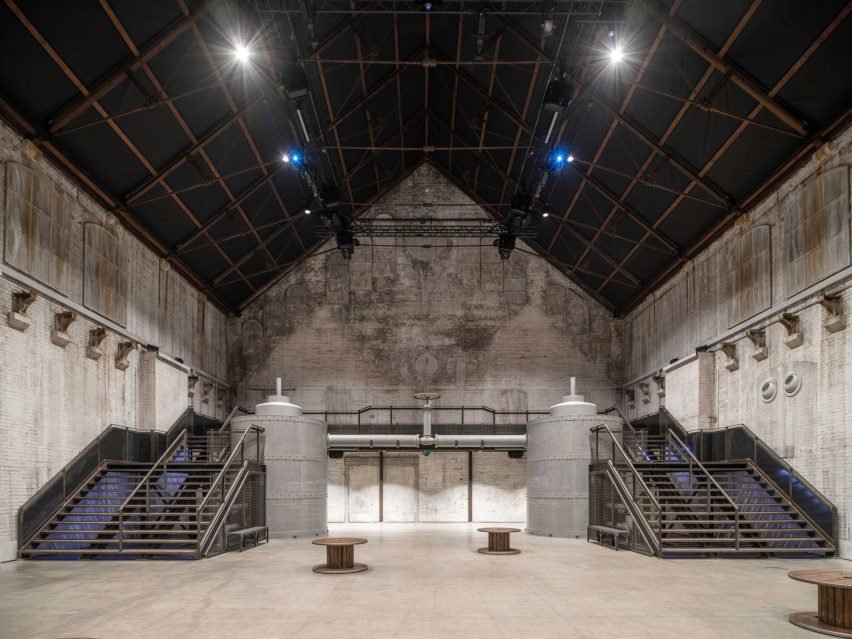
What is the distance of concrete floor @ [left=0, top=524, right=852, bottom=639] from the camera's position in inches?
345

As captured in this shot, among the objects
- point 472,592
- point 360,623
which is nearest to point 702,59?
point 472,592

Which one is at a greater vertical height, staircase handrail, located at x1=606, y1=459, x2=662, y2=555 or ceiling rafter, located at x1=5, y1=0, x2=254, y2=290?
ceiling rafter, located at x1=5, y1=0, x2=254, y2=290

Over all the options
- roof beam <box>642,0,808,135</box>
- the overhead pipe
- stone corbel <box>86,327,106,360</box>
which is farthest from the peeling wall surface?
roof beam <box>642,0,808,135</box>

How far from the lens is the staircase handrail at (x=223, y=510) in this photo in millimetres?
15742

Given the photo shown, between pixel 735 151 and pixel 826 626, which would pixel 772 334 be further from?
pixel 826 626

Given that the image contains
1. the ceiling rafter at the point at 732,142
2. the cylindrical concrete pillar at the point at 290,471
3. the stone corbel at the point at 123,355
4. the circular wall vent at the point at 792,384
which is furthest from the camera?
the stone corbel at the point at 123,355

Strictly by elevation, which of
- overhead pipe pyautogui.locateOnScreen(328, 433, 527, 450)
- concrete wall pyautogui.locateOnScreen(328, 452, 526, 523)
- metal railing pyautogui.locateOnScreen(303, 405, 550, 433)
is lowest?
concrete wall pyautogui.locateOnScreen(328, 452, 526, 523)

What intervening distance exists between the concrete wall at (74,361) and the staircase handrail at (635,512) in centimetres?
1344

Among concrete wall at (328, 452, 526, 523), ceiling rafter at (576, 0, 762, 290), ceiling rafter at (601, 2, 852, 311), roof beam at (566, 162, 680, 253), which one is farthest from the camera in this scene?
concrete wall at (328, 452, 526, 523)

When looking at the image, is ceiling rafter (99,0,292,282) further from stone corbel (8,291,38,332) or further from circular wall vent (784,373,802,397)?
circular wall vent (784,373,802,397)

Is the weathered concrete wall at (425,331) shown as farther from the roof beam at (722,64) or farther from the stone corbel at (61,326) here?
the roof beam at (722,64)

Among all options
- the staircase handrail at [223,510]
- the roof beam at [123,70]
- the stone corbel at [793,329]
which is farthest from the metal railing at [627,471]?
the roof beam at [123,70]

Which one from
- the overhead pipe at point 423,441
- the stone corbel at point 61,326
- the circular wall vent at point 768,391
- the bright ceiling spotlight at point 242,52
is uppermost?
the bright ceiling spotlight at point 242,52

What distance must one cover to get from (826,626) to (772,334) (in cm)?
1211
